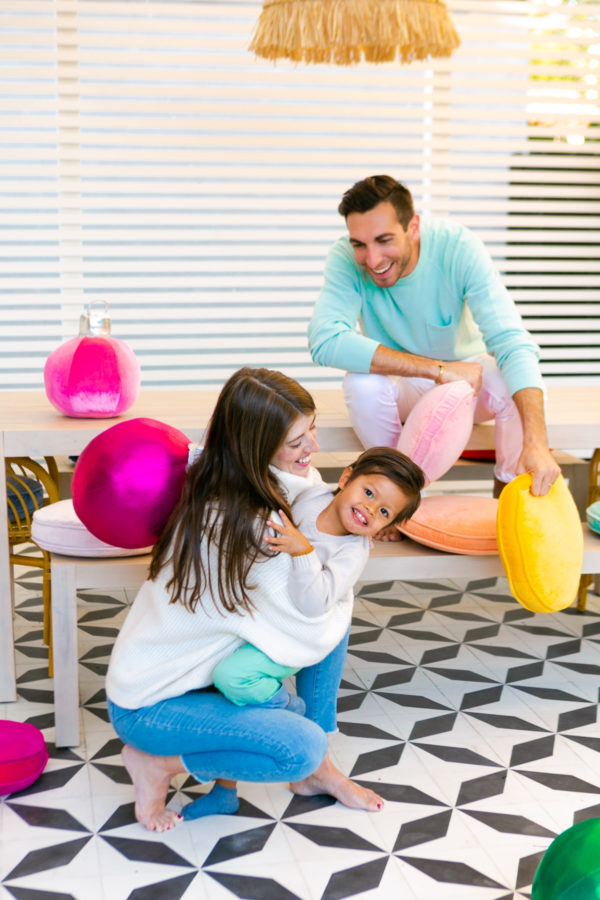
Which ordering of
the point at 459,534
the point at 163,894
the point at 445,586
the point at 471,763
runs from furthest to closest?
the point at 445,586 < the point at 459,534 < the point at 471,763 < the point at 163,894

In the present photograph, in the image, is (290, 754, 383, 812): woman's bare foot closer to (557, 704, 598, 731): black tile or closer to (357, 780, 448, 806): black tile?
(357, 780, 448, 806): black tile

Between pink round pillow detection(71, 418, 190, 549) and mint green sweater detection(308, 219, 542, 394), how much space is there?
66 cm

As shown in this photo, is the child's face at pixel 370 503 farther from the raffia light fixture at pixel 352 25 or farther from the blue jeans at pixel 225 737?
Result: the raffia light fixture at pixel 352 25

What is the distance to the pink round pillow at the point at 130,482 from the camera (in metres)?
2.03

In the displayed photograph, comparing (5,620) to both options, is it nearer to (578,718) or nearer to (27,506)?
(27,506)

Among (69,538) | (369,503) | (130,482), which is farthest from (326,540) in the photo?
(69,538)

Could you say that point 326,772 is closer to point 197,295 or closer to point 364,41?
point 364,41

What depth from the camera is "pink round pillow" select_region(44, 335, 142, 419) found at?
8.41 ft

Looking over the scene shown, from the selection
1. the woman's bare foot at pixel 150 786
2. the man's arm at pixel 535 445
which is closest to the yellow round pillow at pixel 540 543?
the man's arm at pixel 535 445

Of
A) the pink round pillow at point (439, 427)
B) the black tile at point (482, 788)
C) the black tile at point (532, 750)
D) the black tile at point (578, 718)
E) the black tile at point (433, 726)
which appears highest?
the pink round pillow at point (439, 427)

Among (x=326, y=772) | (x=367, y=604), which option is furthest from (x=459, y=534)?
(x=367, y=604)

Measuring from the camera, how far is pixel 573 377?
484 centimetres

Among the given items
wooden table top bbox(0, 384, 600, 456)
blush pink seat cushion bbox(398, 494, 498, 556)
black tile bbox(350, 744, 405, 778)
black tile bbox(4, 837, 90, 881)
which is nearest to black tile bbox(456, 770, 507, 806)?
black tile bbox(350, 744, 405, 778)

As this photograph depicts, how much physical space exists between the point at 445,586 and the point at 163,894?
2.09 m
